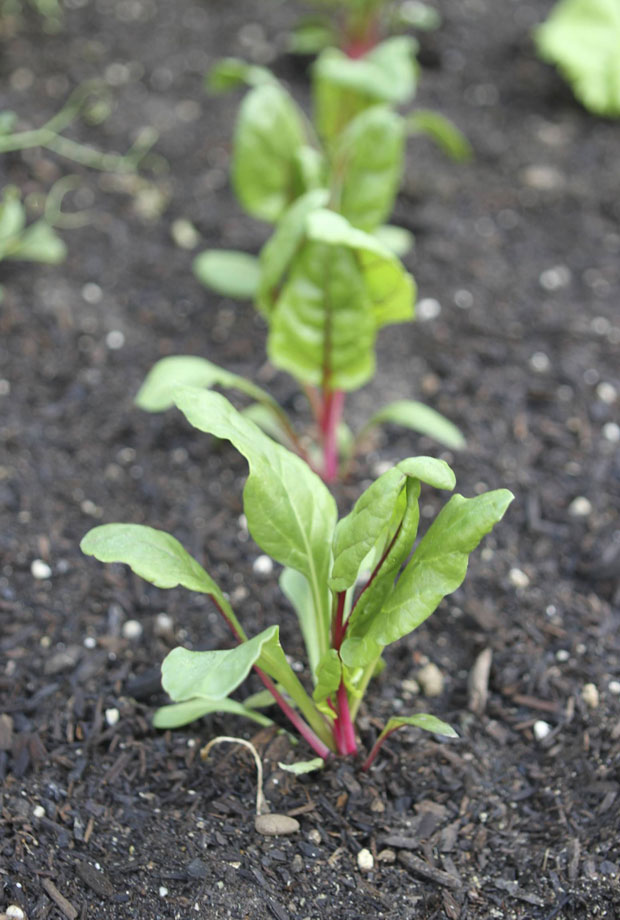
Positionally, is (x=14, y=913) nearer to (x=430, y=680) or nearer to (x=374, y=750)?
(x=374, y=750)

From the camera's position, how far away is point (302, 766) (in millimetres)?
1539

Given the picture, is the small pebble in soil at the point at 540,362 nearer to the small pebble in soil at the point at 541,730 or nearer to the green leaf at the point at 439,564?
the small pebble in soil at the point at 541,730

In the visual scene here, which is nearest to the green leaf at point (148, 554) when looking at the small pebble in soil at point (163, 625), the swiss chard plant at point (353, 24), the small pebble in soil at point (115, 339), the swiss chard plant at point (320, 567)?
the swiss chard plant at point (320, 567)

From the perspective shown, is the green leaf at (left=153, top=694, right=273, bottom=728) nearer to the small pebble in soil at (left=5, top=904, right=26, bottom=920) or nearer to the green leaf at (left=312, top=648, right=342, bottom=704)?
the green leaf at (left=312, top=648, right=342, bottom=704)

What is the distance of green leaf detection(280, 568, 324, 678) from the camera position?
1.65 m

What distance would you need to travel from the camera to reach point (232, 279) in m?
2.50

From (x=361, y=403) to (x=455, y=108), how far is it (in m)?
1.57

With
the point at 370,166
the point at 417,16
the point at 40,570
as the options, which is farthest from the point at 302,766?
the point at 417,16

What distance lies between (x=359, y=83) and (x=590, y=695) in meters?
1.60

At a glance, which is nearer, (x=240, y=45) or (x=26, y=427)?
(x=26, y=427)

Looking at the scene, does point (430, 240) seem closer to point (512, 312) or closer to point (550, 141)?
point (512, 312)

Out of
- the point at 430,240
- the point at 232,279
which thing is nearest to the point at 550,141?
the point at 430,240

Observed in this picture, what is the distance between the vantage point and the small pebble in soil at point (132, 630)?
1825mm

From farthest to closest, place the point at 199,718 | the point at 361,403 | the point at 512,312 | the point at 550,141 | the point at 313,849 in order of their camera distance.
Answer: the point at 550,141, the point at 512,312, the point at 361,403, the point at 199,718, the point at 313,849
